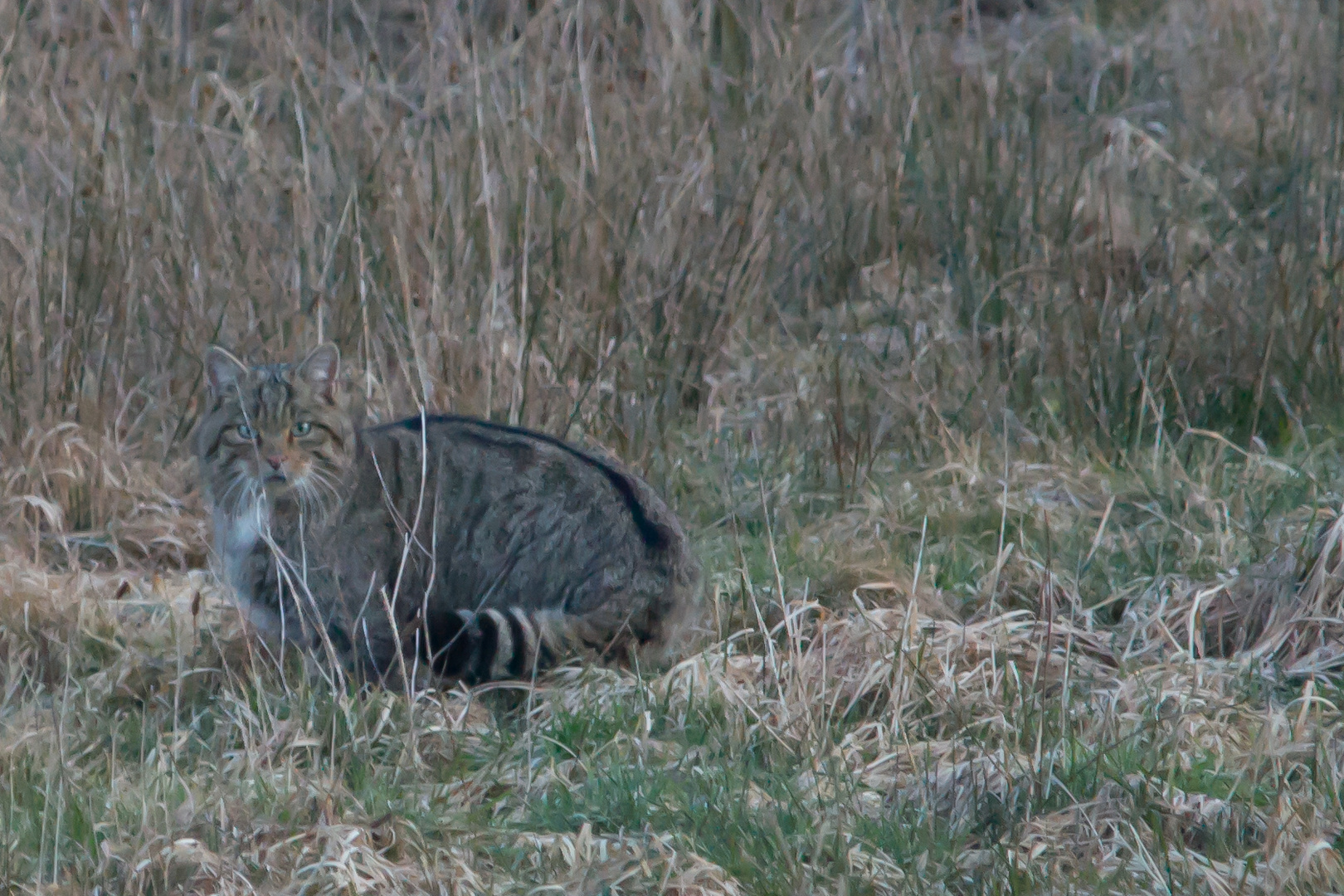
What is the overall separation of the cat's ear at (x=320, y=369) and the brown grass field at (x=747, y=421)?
0.24 meters

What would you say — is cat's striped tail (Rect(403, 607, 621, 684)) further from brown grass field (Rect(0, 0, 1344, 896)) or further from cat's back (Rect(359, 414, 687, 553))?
cat's back (Rect(359, 414, 687, 553))

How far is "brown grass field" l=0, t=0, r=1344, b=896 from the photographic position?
9.02ft

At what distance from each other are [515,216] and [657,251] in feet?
1.65

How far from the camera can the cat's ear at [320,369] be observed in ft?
12.5

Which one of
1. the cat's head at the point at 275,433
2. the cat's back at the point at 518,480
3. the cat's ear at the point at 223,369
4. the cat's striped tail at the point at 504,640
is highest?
the cat's ear at the point at 223,369

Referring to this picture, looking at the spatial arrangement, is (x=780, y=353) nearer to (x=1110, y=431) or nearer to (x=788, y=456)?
(x=788, y=456)

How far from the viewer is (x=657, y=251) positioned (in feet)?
18.0

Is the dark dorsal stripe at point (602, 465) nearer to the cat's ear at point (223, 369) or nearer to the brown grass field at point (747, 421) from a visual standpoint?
the brown grass field at point (747, 421)

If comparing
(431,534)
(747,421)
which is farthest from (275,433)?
(747,421)

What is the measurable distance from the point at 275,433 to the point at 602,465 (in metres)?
0.72

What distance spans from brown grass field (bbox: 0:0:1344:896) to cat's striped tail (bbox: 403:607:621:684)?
67mm

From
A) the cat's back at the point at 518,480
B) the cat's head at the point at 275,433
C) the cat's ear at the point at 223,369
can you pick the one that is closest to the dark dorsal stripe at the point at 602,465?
the cat's back at the point at 518,480

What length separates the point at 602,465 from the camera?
12.5 feet

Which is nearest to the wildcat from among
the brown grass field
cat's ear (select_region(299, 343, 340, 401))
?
cat's ear (select_region(299, 343, 340, 401))
